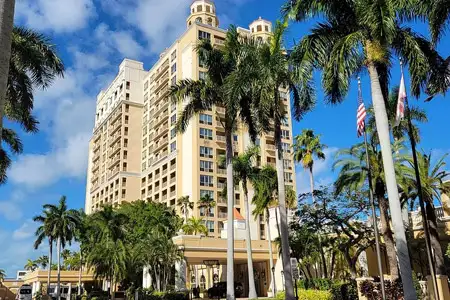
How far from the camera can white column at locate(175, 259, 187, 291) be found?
132 feet

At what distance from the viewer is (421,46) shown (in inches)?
731

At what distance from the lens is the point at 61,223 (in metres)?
63.7

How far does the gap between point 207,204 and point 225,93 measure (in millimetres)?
47729

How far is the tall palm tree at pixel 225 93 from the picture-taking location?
26780mm

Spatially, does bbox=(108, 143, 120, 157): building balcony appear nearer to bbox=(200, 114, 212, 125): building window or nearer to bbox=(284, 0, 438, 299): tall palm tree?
bbox=(200, 114, 212, 125): building window

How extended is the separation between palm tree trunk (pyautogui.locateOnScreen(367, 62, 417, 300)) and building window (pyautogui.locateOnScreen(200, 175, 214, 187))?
59.9 m

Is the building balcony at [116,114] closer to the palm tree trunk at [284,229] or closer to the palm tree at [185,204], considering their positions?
the palm tree at [185,204]

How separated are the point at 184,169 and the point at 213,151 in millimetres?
6071

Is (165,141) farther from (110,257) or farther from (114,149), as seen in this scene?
(110,257)

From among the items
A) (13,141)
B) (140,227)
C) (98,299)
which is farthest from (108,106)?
(13,141)

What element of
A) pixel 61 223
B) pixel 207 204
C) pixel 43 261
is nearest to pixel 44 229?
pixel 61 223

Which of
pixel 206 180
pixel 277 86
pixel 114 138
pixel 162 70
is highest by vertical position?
pixel 162 70

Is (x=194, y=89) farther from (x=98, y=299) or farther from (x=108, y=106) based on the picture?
(x=108, y=106)

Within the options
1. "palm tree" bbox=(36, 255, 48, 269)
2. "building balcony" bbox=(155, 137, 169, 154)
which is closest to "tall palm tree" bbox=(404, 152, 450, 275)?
"building balcony" bbox=(155, 137, 169, 154)
